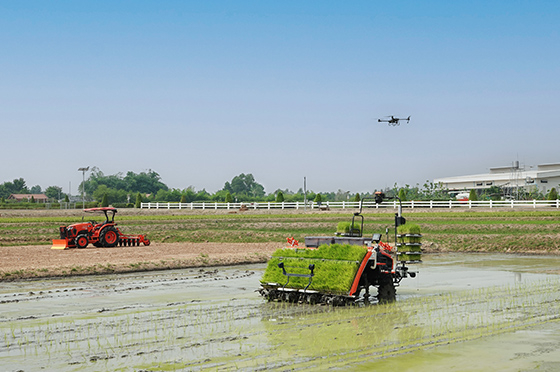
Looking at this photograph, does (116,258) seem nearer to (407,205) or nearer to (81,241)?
(81,241)

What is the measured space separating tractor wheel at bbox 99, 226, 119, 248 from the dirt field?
1.36 m

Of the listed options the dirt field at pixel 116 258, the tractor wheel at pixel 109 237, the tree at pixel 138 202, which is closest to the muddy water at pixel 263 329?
the dirt field at pixel 116 258

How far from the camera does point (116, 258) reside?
26719 mm

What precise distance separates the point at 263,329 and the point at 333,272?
10.1ft

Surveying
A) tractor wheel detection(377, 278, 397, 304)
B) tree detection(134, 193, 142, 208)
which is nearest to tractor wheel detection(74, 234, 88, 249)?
tractor wheel detection(377, 278, 397, 304)

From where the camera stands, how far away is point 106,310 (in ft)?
45.7

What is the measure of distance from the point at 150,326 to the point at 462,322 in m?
6.19

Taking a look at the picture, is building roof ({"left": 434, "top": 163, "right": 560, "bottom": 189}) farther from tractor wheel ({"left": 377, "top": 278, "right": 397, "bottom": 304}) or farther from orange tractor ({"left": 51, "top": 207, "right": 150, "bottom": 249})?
tractor wheel ({"left": 377, "top": 278, "right": 397, "bottom": 304})

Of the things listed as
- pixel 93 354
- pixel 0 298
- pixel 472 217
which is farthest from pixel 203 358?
pixel 472 217

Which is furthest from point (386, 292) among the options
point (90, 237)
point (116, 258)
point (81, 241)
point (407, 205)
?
point (407, 205)

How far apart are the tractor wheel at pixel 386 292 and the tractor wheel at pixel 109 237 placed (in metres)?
21.7

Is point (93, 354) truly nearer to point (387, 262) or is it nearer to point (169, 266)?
point (387, 262)

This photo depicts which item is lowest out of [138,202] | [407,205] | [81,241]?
[81,241]

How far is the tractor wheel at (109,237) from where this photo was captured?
33406 mm
